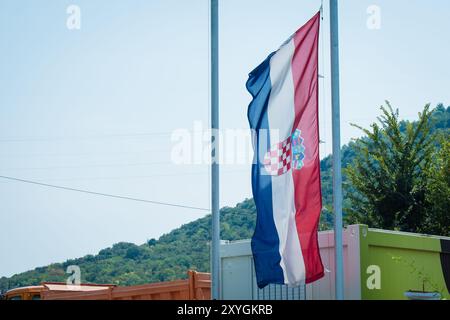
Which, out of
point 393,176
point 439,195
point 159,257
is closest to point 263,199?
point 439,195

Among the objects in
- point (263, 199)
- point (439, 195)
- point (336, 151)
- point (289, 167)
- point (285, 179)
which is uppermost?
point (336, 151)

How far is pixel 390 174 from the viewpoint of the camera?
28.8 meters

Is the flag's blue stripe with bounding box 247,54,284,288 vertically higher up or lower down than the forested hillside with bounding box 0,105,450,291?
higher up

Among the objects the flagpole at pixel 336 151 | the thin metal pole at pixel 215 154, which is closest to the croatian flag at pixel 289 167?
the flagpole at pixel 336 151

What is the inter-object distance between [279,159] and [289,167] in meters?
0.24

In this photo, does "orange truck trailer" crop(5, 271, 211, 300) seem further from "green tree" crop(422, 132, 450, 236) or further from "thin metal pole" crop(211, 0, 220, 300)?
"green tree" crop(422, 132, 450, 236)

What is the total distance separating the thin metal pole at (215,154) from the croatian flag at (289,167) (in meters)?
0.66

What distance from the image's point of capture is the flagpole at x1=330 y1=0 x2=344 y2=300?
10539 millimetres

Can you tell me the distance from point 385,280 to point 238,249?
313 centimetres

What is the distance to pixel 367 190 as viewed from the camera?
29.3m

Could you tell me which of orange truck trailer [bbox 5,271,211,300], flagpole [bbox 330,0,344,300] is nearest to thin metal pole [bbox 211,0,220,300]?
flagpole [bbox 330,0,344,300]

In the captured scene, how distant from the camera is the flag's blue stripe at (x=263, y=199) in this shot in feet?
35.8

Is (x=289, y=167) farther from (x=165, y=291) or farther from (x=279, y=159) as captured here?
(x=165, y=291)
